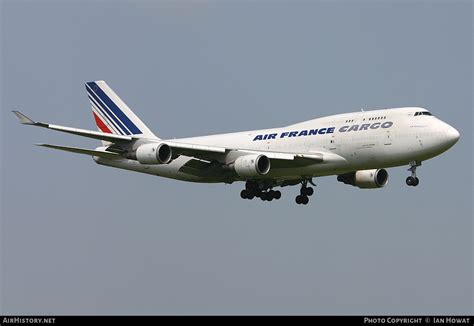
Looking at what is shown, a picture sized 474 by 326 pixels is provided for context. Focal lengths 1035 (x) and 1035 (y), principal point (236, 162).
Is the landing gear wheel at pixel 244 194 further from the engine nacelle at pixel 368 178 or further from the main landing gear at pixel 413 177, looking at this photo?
the main landing gear at pixel 413 177

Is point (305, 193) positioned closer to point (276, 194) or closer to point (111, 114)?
point (276, 194)

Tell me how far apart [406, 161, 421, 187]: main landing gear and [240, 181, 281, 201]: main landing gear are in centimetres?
926

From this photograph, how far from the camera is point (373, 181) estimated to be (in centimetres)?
5672

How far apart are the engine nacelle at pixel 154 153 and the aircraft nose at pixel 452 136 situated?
44.9 feet

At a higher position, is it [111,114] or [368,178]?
[111,114]

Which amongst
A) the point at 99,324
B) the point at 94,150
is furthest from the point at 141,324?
the point at 94,150

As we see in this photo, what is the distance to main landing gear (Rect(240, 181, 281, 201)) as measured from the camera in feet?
185

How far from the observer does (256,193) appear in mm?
56500

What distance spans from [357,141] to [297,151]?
3761 millimetres

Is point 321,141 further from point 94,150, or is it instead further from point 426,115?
point 94,150

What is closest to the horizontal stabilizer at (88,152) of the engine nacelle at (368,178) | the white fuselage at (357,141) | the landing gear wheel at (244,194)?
the white fuselage at (357,141)

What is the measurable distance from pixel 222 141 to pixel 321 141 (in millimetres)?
7344

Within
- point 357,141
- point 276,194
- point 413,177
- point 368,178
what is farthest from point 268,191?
point 413,177

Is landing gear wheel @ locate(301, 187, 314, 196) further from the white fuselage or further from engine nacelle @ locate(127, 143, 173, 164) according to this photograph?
engine nacelle @ locate(127, 143, 173, 164)
